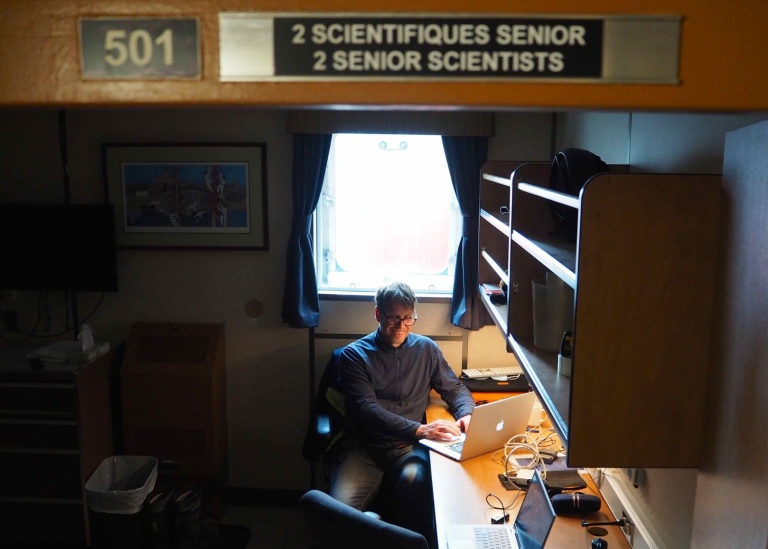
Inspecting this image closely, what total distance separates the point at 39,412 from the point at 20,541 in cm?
78

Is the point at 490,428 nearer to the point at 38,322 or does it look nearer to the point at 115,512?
the point at 115,512

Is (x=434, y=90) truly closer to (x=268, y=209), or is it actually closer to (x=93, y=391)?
(x=268, y=209)

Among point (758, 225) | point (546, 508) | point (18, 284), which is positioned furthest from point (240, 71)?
point (18, 284)

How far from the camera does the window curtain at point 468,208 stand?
360cm

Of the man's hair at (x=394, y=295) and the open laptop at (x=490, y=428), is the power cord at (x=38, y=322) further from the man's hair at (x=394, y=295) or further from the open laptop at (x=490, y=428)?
the open laptop at (x=490, y=428)

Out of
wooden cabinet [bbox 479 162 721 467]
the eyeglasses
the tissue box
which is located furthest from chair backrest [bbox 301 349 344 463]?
wooden cabinet [bbox 479 162 721 467]

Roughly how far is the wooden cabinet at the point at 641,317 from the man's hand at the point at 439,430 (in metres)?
1.45

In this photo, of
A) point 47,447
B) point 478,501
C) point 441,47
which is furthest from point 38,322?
point 441,47

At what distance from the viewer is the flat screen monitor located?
145 inches

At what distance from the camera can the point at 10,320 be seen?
3.91 meters

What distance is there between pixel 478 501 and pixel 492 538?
0.25 metres

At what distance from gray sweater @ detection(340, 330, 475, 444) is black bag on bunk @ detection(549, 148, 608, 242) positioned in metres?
1.30

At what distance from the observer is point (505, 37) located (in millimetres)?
883

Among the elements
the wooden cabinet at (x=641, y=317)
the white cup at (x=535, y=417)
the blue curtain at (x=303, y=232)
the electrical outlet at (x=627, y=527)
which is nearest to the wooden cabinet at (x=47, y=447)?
the blue curtain at (x=303, y=232)
